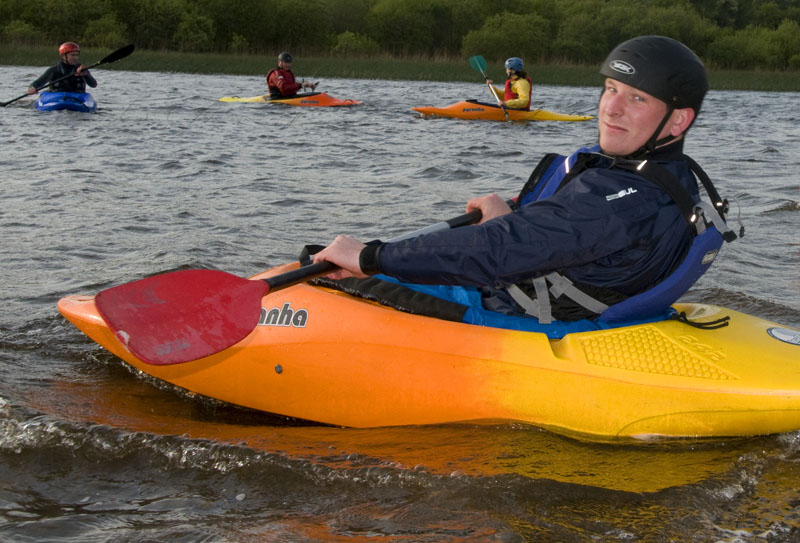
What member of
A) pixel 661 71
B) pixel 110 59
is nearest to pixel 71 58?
pixel 110 59

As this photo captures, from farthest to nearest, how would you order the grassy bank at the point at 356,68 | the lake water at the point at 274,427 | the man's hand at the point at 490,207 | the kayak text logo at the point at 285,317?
the grassy bank at the point at 356,68 → the man's hand at the point at 490,207 → the kayak text logo at the point at 285,317 → the lake water at the point at 274,427

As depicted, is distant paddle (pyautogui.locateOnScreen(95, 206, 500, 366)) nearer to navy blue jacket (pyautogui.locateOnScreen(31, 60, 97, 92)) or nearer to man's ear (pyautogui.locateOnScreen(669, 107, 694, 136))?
man's ear (pyautogui.locateOnScreen(669, 107, 694, 136))

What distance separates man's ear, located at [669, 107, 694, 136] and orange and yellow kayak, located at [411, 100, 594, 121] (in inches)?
471

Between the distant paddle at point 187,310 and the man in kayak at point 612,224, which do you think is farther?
the distant paddle at point 187,310

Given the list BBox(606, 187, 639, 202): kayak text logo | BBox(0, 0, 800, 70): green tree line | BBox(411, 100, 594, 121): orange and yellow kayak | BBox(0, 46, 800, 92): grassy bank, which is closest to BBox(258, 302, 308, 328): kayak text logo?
BBox(606, 187, 639, 202): kayak text logo

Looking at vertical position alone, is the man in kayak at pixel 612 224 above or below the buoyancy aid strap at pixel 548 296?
above

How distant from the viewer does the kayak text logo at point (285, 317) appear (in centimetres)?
367

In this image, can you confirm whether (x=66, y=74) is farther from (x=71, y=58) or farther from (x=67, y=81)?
(x=71, y=58)

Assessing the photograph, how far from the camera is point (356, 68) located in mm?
28312

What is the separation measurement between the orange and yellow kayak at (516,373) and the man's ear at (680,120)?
73 cm

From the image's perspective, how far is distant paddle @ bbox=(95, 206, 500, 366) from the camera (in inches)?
128

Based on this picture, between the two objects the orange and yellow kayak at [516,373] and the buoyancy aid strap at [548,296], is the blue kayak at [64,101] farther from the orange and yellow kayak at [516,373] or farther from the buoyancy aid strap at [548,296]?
the buoyancy aid strap at [548,296]

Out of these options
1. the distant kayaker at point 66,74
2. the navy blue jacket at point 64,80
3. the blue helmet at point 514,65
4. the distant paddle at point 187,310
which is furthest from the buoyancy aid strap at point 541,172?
the navy blue jacket at point 64,80

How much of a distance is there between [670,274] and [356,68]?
84.9 ft
